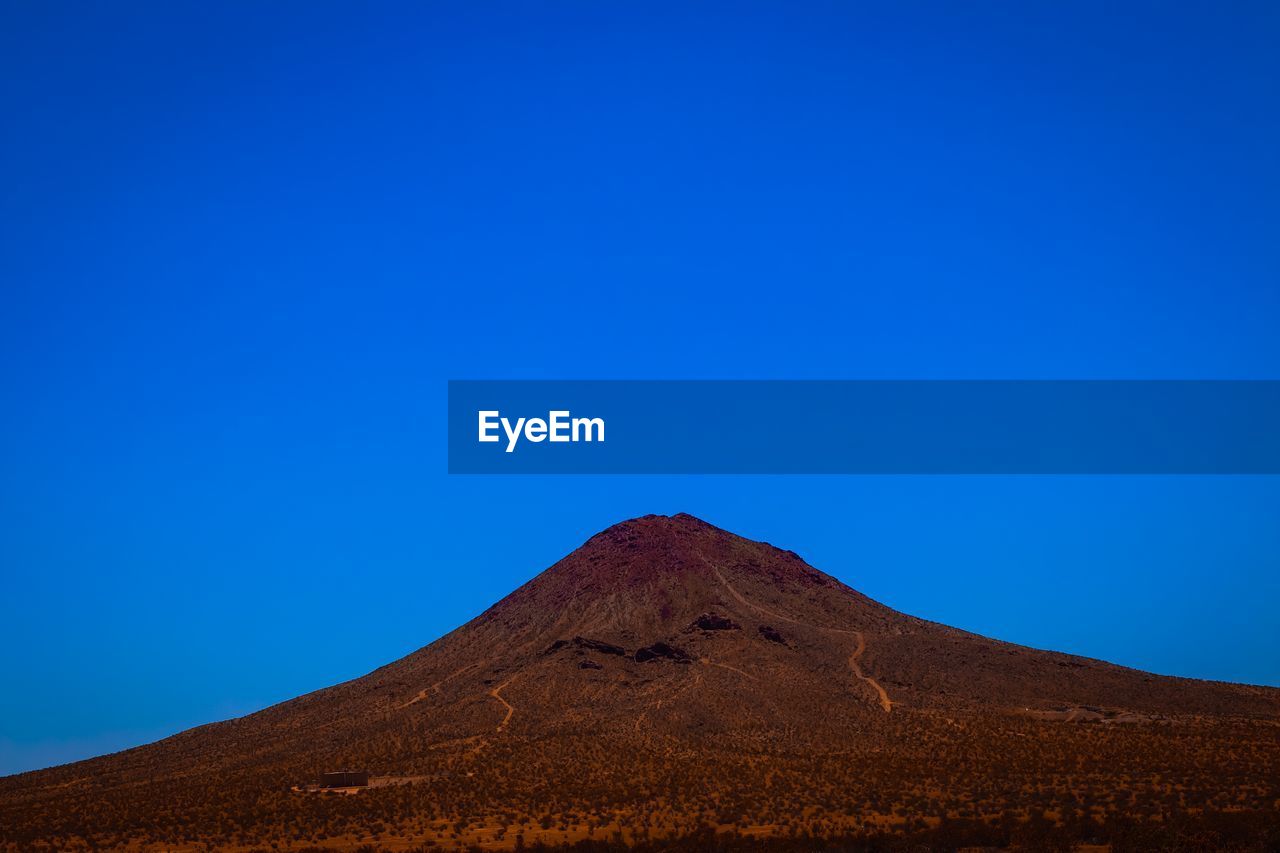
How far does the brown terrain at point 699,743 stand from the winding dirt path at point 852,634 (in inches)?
14.8

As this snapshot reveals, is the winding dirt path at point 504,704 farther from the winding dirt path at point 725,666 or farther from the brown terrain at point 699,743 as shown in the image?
the winding dirt path at point 725,666

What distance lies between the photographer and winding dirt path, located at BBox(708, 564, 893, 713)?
8588cm

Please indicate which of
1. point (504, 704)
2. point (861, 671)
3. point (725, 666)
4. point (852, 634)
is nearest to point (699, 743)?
point (725, 666)

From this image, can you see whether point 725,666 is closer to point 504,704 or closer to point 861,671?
point 861,671

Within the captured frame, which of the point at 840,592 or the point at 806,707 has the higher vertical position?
the point at 840,592

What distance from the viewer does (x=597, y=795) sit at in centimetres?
6072

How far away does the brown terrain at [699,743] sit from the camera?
2120 inches

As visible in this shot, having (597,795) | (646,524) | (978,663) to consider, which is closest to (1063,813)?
(597,795)

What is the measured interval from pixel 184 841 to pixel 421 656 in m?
53.5

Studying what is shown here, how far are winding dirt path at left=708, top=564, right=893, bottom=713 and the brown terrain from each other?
14.8 inches

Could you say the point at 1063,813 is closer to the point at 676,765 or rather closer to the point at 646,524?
the point at 676,765

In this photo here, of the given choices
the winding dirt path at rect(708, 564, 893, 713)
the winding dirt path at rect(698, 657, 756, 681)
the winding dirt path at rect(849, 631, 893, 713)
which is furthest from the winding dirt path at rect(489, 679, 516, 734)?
the winding dirt path at rect(849, 631, 893, 713)

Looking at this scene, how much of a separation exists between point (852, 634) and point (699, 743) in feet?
101

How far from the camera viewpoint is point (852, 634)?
336 feet
